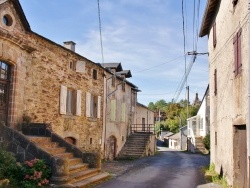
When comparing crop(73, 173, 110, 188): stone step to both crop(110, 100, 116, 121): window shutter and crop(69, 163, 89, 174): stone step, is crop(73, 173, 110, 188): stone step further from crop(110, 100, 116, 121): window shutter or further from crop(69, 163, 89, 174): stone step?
crop(110, 100, 116, 121): window shutter

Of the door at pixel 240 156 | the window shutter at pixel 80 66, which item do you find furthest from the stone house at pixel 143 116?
the door at pixel 240 156

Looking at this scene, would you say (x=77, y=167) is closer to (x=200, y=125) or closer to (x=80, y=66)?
(x=80, y=66)

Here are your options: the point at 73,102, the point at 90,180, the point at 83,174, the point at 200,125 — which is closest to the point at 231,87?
the point at 90,180

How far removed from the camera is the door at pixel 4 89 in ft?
36.4

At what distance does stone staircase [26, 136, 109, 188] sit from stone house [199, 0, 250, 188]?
4.73 m

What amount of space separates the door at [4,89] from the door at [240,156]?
8115 mm

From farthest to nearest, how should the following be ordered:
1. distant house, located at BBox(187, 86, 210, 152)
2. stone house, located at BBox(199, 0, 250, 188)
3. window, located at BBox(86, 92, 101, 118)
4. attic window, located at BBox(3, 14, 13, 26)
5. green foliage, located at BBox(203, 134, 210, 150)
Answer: distant house, located at BBox(187, 86, 210, 152) → green foliage, located at BBox(203, 134, 210, 150) → window, located at BBox(86, 92, 101, 118) → attic window, located at BBox(3, 14, 13, 26) → stone house, located at BBox(199, 0, 250, 188)

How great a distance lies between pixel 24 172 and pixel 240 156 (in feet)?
21.5

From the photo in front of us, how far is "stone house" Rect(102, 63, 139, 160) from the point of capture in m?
21.0

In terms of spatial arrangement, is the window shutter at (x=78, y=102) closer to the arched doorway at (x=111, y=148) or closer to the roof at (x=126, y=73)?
the arched doorway at (x=111, y=148)

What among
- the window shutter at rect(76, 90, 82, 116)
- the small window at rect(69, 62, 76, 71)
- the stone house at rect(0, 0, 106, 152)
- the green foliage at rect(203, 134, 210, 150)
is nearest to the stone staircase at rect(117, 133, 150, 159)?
the stone house at rect(0, 0, 106, 152)

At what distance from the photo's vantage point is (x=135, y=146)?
998 inches

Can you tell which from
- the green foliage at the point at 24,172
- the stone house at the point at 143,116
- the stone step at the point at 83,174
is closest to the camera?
the green foliage at the point at 24,172

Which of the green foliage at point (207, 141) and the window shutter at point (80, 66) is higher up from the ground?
the window shutter at point (80, 66)
